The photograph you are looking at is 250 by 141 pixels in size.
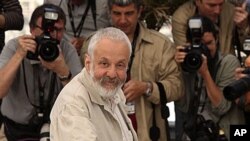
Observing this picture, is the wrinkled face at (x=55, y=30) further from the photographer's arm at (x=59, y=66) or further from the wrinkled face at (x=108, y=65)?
the wrinkled face at (x=108, y=65)

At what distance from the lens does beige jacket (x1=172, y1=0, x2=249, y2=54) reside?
4.62 m

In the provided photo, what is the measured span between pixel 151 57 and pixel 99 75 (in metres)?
1.71

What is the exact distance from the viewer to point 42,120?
13.7 feet

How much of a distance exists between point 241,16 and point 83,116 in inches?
83.3

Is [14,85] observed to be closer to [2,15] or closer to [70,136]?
[2,15]

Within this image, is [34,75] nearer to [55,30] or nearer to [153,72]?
[55,30]

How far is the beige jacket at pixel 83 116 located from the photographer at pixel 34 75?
1.33 m

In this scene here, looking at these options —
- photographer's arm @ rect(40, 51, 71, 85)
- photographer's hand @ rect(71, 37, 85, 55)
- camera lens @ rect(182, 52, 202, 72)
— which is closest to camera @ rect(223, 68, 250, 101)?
camera lens @ rect(182, 52, 202, 72)

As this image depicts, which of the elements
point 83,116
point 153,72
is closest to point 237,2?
point 153,72

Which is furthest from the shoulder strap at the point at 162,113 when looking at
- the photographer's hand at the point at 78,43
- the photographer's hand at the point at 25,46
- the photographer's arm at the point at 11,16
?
the photographer's arm at the point at 11,16

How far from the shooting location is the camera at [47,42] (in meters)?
4.06

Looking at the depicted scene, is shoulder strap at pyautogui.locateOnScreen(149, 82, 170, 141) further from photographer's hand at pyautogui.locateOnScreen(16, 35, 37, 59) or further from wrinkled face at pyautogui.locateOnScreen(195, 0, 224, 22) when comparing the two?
photographer's hand at pyautogui.locateOnScreen(16, 35, 37, 59)

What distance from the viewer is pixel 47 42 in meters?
4.05

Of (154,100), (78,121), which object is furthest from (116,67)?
(154,100)
